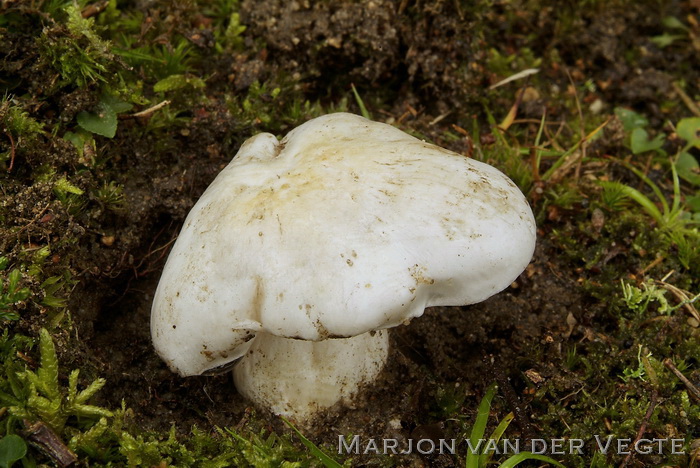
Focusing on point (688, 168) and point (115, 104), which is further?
point (688, 168)

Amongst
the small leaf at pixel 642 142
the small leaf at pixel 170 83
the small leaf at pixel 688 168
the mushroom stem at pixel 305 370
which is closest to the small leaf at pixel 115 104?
the small leaf at pixel 170 83

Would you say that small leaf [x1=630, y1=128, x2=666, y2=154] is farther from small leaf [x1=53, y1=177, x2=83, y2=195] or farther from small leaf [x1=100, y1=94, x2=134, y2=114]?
small leaf [x1=53, y1=177, x2=83, y2=195]

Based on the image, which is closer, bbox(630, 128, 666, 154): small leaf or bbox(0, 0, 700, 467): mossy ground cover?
bbox(0, 0, 700, 467): mossy ground cover

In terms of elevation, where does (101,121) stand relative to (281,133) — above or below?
above

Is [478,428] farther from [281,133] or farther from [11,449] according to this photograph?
[281,133]

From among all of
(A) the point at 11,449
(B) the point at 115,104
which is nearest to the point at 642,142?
(B) the point at 115,104

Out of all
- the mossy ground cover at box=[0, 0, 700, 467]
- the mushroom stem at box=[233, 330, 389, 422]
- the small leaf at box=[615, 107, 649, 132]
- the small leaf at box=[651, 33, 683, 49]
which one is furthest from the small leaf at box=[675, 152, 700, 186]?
the mushroom stem at box=[233, 330, 389, 422]
